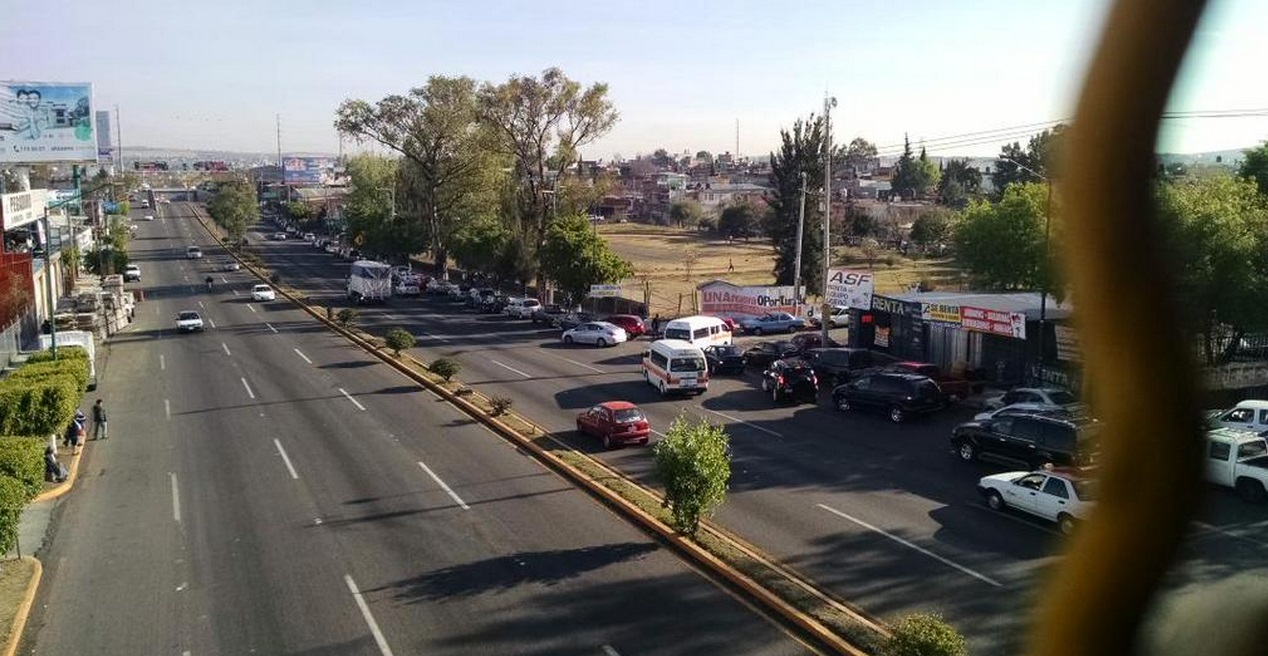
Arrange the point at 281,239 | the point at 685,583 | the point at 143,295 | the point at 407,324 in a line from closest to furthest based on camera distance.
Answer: the point at 685,583 → the point at 407,324 → the point at 143,295 → the point at 281,239

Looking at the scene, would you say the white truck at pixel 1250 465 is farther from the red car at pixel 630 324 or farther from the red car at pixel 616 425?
the red car at pixel 630 324

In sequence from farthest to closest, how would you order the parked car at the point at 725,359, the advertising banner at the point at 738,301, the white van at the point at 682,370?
the advertising banner at the point at 738,301
the parked car at the point at 725,359
the white van at the point at 682,370

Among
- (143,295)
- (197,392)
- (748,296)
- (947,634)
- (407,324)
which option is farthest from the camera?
(143,295)

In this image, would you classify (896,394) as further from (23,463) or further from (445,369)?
(23,463)

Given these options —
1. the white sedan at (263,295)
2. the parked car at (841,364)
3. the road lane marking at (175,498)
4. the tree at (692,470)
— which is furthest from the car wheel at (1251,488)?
the white sedan at (263,295)

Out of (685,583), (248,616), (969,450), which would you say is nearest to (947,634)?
(685,583)

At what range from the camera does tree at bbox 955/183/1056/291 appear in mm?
30922

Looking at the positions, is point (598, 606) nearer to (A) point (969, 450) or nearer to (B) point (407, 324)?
(A) point (969, 450)

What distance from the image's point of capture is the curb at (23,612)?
410 inches

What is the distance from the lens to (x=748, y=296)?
39.0m

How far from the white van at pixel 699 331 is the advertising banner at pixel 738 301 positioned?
611 cm

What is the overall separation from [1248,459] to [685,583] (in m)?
9.02

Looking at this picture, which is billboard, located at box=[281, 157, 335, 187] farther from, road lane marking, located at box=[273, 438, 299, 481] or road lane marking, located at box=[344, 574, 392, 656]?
road lane marking, located at box=[344, 574, 392, 656]

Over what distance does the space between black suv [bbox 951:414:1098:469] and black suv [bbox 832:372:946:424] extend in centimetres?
339
